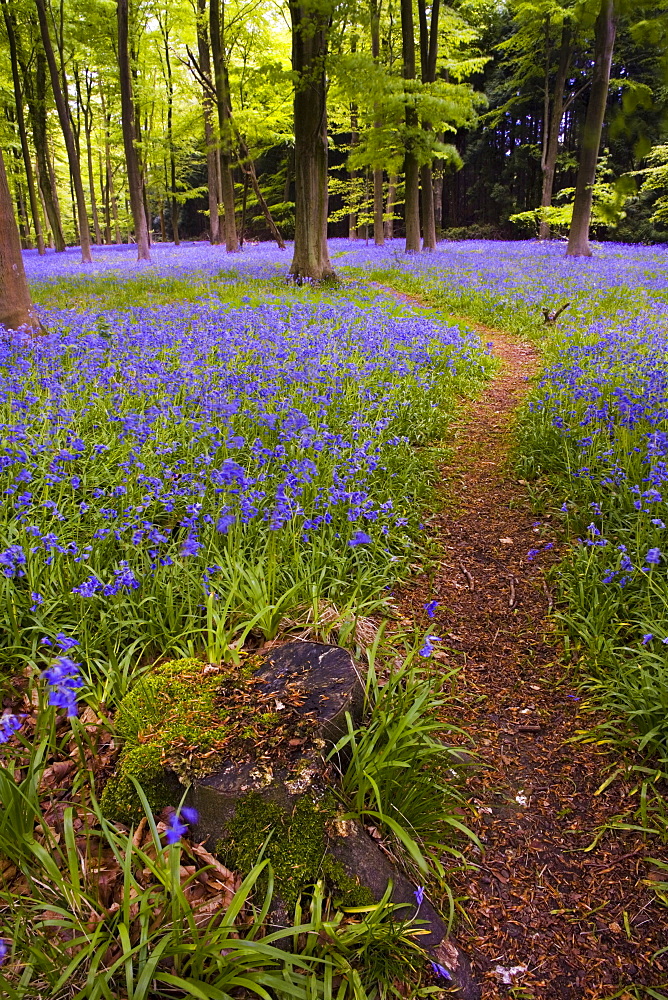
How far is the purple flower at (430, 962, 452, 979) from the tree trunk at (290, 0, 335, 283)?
1250cm

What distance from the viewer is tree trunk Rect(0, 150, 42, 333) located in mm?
6707

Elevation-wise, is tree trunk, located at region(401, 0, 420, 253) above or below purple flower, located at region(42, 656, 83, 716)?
above

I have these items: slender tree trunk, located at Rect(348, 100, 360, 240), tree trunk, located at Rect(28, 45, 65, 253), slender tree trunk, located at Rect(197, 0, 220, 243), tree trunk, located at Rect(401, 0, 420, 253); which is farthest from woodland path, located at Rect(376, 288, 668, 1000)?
tree trunk, located at Rect(28, 45, 65, 253)

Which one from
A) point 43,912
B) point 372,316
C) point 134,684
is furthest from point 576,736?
point 372,316

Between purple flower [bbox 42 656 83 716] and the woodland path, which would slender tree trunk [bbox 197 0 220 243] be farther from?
purple flower [bbox 42 656 83 716]

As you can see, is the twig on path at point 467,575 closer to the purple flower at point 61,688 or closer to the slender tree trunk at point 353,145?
the purple flower at point 61,688

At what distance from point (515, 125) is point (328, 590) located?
126 ft

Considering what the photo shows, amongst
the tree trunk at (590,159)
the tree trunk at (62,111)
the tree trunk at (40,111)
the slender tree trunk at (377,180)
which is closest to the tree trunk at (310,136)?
the tree trunk at (590,159)

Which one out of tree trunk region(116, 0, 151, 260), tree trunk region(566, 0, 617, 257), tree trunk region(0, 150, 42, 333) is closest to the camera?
tree trunk region(0, 150, 42, 333)

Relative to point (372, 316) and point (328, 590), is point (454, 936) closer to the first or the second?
point (328, 590)

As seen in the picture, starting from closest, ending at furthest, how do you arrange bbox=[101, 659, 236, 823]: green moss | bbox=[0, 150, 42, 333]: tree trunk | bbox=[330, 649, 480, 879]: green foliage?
bbox=[101, 659, 236, 823]: green moss < bbox=[330, 649, 480, 879]: green foliage < bbox=[0, 150, 42, 333]: tree trunk

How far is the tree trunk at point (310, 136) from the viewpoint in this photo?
11195 mm

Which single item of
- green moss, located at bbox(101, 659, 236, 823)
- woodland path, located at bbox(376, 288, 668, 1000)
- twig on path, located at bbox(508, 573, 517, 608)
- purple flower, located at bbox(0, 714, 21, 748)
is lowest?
woodland path, located at bbox(376, 288, 668, 1000)

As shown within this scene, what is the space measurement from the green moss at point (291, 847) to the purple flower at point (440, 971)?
0.28m
